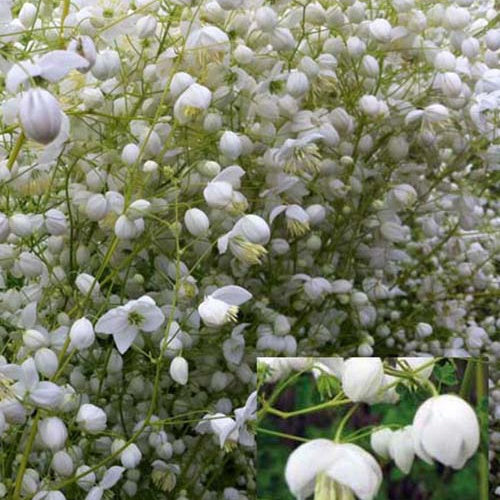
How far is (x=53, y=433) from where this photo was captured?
896 millimetres

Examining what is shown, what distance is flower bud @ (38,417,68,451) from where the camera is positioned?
0.89 meters

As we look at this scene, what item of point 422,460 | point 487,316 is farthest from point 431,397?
point 487,316

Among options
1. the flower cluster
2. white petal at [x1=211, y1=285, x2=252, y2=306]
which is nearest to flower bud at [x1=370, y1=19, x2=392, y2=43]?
the flower cluster

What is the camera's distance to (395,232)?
1.24 m

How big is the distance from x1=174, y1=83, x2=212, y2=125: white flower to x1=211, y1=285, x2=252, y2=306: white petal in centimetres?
16

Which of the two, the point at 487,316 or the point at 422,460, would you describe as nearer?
the point at 422,460

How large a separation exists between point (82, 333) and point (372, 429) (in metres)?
0.26

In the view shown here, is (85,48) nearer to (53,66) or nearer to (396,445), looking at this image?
(53,66)

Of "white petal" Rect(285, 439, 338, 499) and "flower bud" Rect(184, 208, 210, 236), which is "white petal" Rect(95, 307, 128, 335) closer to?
"flower bud" Rect(184, 208, 210, 236)

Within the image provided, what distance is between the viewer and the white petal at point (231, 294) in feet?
3.13

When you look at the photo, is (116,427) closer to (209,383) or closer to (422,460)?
(209,383)

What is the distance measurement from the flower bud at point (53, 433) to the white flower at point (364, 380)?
0.25 meters

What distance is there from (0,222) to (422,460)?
0.39 m

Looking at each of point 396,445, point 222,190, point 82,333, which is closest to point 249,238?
point 222,190
